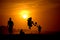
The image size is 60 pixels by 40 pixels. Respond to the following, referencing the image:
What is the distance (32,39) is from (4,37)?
8.89ft

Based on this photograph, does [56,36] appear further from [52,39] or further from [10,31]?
[10,31]

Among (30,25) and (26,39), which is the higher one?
(30,25)

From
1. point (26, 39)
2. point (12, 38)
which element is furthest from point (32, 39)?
point (12, 38)

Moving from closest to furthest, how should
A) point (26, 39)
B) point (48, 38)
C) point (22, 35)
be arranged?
point (22, 35) < point (26, 39) < point (48, 38)

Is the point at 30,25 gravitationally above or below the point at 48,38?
above

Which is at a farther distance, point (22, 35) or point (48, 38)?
point (48, 38)

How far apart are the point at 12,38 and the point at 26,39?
1375 mm

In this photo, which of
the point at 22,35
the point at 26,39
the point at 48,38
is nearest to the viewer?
the point at 22,35

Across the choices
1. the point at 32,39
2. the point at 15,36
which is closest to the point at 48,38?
the point at 32,39

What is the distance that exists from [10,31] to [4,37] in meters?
1.54

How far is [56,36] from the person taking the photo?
67.9ft

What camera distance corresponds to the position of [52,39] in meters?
20.0

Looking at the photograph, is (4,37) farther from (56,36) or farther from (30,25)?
(56,36)

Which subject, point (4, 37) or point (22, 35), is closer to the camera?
point (22, 35)
